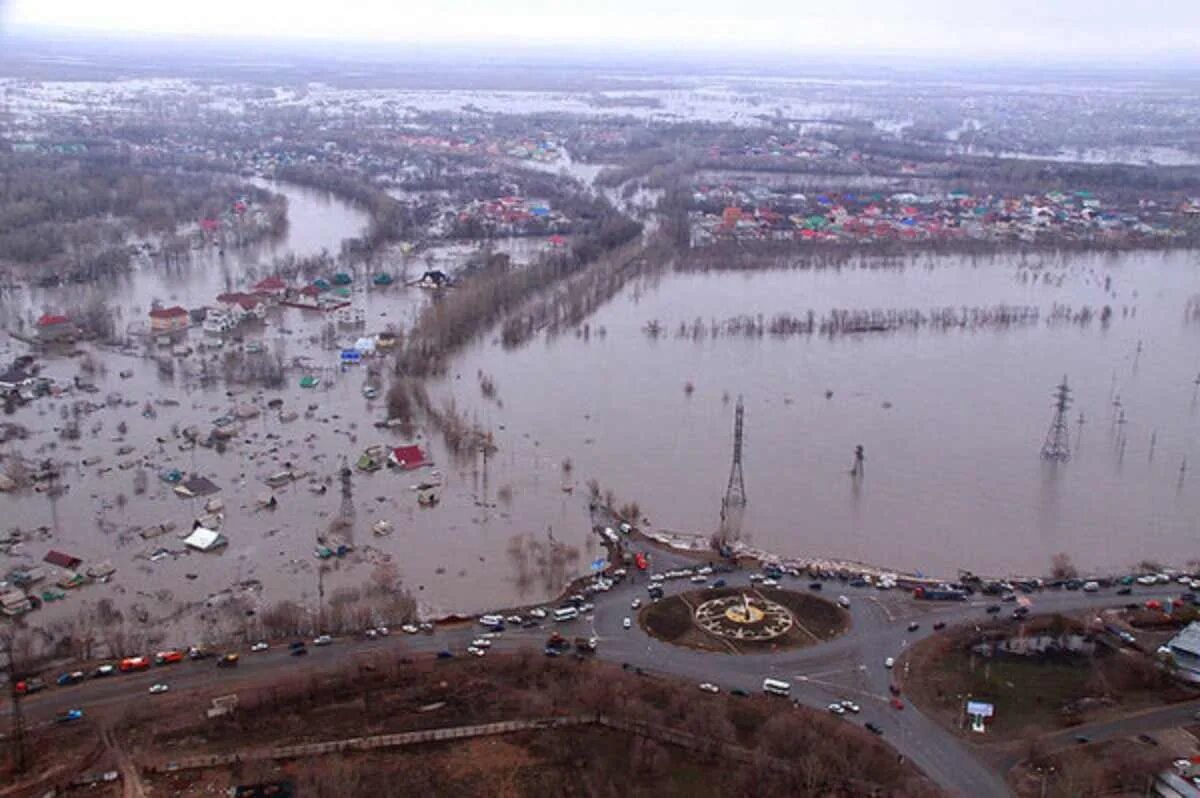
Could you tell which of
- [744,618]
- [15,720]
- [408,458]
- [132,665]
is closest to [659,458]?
[408,458]

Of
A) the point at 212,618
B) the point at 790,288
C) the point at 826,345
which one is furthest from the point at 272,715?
the point at 790,288

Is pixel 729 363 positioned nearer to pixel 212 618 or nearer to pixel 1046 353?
pixel 1046 353

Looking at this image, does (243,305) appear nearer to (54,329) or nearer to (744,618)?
(54,329)

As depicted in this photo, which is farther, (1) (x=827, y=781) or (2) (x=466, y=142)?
(2) (x=466, y=142)

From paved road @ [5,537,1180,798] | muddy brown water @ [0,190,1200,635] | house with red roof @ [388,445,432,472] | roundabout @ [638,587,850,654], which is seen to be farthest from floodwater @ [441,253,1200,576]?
roundabout @ [638,587,850,654]

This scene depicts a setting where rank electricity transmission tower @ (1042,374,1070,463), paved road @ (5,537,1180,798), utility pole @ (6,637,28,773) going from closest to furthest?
1. utility pole @ (6,637,28,773)
2. paved road @ (5,537,1180,798)
3. electricity transmission tower @ (1042,374,1070,463)

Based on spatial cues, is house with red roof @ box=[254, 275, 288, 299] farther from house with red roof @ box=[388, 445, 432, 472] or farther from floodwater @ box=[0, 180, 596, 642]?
house with red roof @ box=[388, 445, 432, 472]
